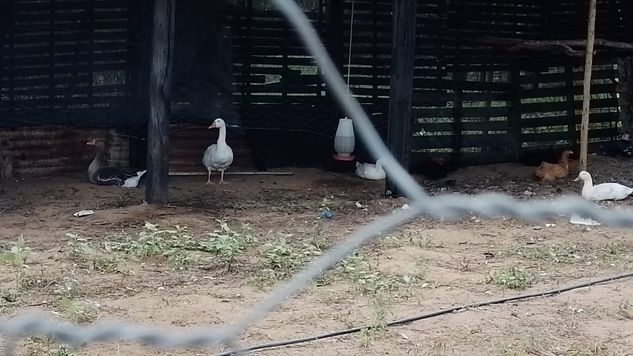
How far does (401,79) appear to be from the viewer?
641 cm

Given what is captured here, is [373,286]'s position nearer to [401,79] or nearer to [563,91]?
[401,79]

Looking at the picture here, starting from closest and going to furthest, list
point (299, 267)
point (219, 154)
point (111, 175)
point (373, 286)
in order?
point (373, 286), point (299, 267), point (111, 175), point (219, 154)

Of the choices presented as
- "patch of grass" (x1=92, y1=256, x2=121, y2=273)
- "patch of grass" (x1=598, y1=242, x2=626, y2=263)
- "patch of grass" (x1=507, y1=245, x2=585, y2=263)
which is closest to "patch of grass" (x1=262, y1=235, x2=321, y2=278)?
"patch of grass" (x1=92, y1=256, x2=121, y2=273)

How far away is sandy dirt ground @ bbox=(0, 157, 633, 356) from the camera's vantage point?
3781mm

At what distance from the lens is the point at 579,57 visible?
7.97 m

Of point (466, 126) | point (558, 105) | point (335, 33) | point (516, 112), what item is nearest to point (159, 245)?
point (335, 33)

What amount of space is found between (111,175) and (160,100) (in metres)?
1.00

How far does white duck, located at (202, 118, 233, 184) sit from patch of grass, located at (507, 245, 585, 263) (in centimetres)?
247

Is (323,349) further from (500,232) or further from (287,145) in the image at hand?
(287,145)

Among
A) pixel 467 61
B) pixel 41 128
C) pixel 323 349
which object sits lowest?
pixel 323 349

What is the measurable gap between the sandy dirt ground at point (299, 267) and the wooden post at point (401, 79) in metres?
0.38

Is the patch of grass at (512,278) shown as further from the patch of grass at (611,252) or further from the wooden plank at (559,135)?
the wooden plank at (559,135)

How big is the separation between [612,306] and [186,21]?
13.4 ft

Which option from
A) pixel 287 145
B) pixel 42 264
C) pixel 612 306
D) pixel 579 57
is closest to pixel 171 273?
pixel 42 264
